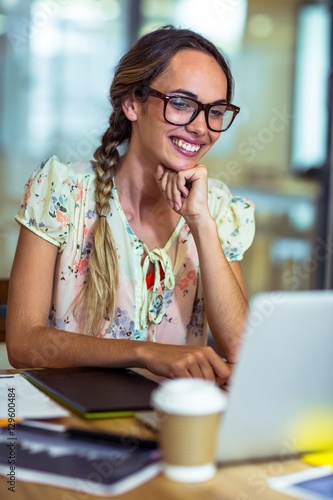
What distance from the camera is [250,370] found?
86cm

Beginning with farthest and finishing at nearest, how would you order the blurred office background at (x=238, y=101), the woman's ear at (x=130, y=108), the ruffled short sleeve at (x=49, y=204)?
the blurred office background at (x=238, y=101)
the woman's ear at (x=130, y=108)
the ruffled short sleeve at (x=49, y=204)

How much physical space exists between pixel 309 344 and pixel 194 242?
98 centimetres

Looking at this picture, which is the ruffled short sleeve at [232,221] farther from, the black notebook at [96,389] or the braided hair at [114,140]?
the black notebook at [96,389]

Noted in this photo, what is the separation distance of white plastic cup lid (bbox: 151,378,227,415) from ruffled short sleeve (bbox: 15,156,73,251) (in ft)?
3.02

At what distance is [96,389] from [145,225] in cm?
74

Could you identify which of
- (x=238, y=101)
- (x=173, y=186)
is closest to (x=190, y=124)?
(x=173, y=186)

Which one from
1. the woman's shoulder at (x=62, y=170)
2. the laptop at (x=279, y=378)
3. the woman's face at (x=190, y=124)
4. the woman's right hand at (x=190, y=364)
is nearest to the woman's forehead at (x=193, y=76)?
the woman's face at (x=190, y=124)

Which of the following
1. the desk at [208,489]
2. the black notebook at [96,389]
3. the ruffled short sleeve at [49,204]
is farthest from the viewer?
the ruffled short sleeve at [49,204]

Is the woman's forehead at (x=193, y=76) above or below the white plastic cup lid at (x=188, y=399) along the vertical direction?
above

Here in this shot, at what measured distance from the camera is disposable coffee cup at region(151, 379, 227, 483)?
83cm

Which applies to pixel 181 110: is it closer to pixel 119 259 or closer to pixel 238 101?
pixel 119 259

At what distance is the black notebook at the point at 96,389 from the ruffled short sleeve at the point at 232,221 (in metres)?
0.64

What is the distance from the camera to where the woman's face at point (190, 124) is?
1.75m

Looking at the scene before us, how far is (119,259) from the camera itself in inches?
71.7
